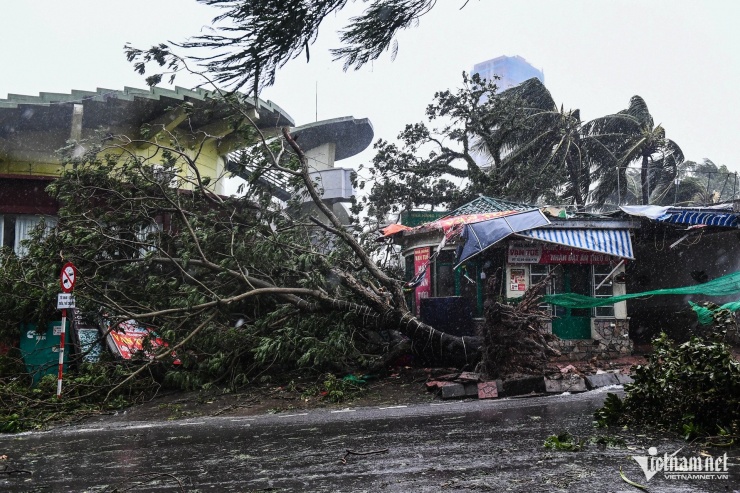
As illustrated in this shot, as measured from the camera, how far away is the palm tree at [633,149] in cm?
2827

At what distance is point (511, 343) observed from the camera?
9.99 metres

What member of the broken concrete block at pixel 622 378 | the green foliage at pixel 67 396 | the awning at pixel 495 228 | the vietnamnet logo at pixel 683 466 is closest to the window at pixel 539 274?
the awning at pixel 495 228

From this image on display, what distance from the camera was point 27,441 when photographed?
6848 mm

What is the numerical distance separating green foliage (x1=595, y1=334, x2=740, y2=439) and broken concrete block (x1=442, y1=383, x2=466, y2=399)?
3853mm

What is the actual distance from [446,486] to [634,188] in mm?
35169

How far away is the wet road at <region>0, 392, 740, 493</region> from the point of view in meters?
3.68

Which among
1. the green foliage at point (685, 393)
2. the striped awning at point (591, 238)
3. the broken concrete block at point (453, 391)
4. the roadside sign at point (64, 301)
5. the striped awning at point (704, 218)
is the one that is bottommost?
the broken concrete block at point (453, 391)

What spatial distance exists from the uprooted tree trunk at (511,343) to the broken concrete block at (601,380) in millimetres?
836

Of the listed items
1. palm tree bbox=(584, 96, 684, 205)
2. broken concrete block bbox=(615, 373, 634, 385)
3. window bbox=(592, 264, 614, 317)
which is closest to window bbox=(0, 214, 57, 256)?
broken concrete block bbox=(615, 373, 634, 385)

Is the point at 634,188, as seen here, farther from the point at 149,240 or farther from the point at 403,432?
the point at 403,432

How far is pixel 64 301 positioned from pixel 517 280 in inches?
396

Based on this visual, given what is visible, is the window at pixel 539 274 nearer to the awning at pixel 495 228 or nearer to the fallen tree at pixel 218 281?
the awning at pixel 495 228

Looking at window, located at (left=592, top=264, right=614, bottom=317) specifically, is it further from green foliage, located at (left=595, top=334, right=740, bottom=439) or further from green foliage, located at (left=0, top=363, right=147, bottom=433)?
green foliage, located at (left=0, top=363, right=147, bottom=433)

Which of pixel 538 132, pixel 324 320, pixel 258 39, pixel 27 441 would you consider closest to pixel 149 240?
pixel 324 320
